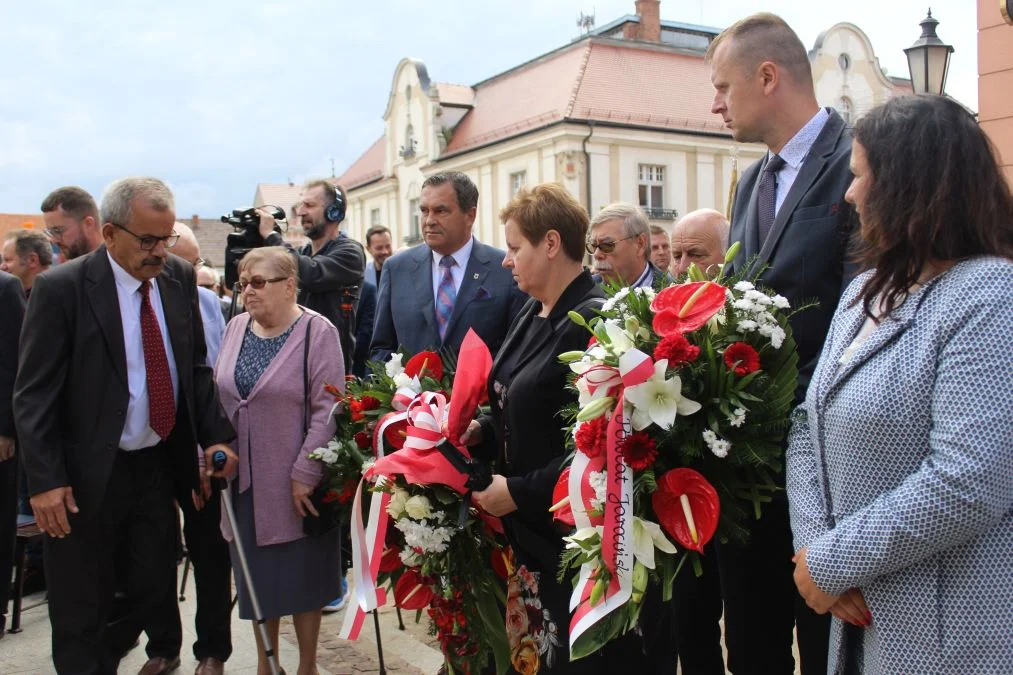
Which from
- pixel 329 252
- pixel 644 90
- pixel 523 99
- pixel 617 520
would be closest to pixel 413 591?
pixel 617 520

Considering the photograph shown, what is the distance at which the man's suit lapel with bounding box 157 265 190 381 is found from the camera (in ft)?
14.4

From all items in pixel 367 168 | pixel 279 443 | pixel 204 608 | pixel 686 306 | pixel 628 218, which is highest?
pixel 367 168

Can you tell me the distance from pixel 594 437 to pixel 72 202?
13.2 feet

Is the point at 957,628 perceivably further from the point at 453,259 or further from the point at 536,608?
the point at 453,259

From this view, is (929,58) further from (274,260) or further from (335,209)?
(274,260)

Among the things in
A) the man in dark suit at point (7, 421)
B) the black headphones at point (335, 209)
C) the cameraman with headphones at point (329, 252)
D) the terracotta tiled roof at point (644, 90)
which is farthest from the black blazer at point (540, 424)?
the terracotta tiled roof at point (644, 90)

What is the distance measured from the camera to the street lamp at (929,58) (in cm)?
830

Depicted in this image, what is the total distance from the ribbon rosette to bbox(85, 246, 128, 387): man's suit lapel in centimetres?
123

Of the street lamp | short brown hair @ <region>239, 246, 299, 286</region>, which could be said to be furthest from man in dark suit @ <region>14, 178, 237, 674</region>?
the street lamp

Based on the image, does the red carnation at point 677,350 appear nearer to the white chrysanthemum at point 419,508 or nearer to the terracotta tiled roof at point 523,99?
the white chrysanthemum at point 419,508

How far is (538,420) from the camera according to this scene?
3.12m

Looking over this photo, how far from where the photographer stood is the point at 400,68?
35531mm

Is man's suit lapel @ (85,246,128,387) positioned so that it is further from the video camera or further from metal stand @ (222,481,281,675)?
the video camera

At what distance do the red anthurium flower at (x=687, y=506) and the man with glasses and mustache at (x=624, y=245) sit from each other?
2.35m
